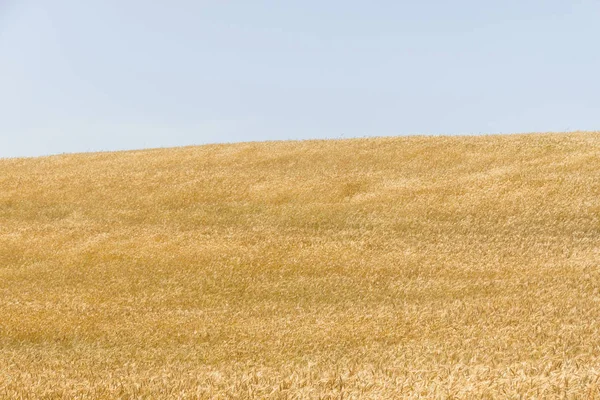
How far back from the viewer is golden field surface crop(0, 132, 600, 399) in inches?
343

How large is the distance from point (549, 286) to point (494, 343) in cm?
606

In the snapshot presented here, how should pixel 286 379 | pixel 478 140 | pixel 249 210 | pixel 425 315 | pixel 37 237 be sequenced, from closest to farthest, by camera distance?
pixel 286 379, pixel 425 315, pixel 37 237, pixel 249 210, pixel 478 140

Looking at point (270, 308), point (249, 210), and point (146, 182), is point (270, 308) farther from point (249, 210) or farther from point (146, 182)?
point (146, 182)

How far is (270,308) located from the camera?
17.4 metres

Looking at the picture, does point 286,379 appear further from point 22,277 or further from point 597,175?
point 597,175

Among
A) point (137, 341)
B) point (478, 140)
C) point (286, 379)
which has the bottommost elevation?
point (137, 341)

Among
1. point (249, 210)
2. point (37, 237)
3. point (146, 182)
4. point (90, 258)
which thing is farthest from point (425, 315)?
point (146, 182)

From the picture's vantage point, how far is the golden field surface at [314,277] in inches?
343

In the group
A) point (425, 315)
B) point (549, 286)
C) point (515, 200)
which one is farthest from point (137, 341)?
point (515, 200)

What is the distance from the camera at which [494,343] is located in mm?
11805

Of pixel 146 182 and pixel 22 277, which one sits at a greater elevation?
pixel 146 182

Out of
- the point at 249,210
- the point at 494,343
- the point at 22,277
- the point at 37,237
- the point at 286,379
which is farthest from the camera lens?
the point at 249,210

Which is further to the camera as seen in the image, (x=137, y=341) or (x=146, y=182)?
(x=146, y=182)

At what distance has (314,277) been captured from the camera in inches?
780
